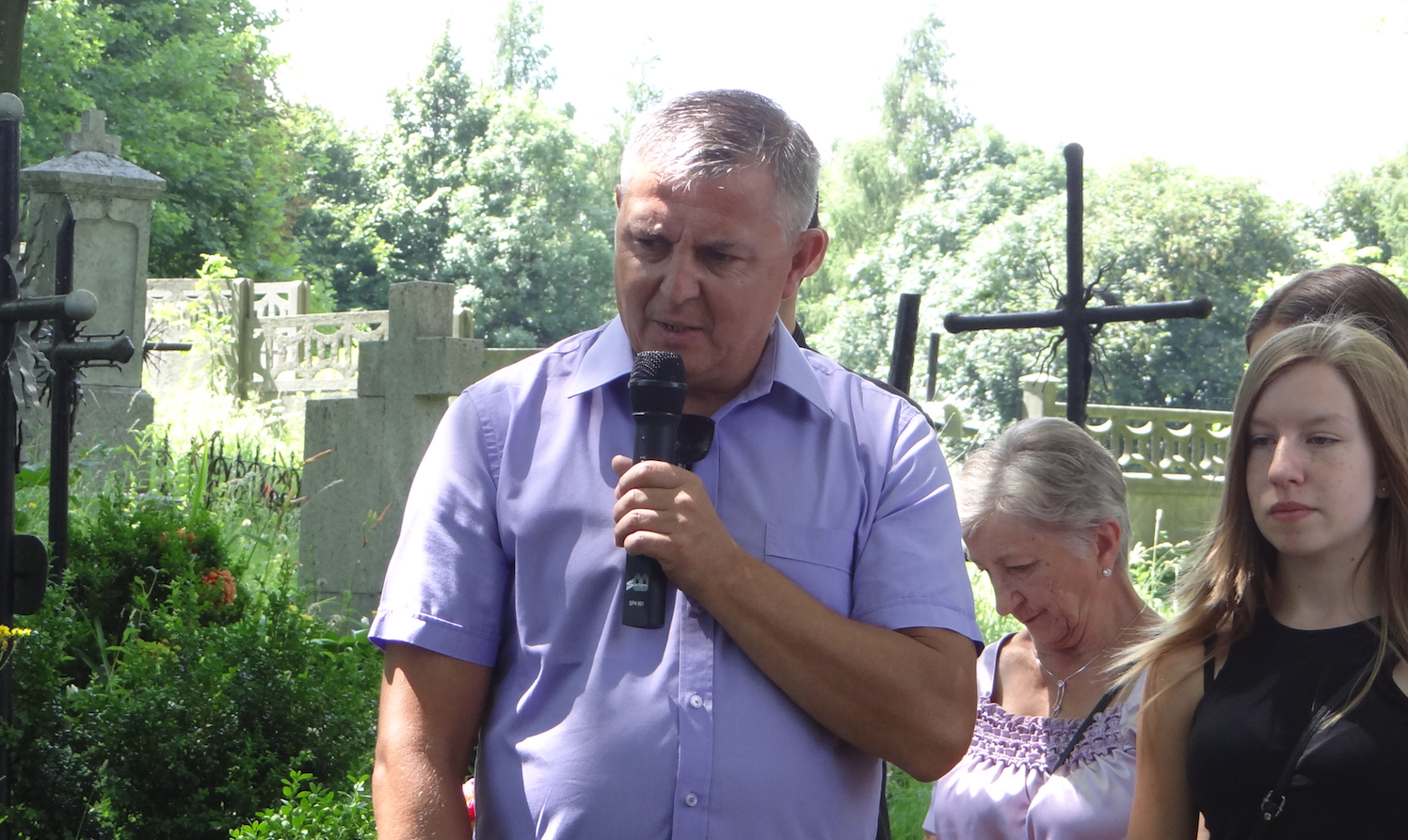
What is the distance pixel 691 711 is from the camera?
1.65 m

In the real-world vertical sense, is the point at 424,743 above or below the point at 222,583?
above

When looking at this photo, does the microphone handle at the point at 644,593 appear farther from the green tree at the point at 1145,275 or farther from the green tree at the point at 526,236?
the green tree at the point at 526,236

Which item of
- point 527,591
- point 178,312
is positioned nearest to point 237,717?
point 527,591

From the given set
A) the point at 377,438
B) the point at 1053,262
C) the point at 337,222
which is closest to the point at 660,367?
the point at 377,438

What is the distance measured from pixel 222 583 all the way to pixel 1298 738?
166 inches

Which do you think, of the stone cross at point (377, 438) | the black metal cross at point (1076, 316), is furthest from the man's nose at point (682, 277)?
the stone cross at point (377, 438)

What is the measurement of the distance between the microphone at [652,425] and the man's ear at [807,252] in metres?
0.31

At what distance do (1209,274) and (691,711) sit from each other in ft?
117

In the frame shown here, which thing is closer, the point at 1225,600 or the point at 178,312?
the point at 1225,600

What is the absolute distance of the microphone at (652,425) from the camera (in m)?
1.53

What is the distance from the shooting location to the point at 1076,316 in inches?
148

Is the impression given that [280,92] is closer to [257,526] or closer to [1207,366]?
[1207,366]

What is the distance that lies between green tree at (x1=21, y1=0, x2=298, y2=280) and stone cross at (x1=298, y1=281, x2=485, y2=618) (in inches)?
775

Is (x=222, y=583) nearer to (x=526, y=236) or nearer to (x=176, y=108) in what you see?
(x=176, y=108)
